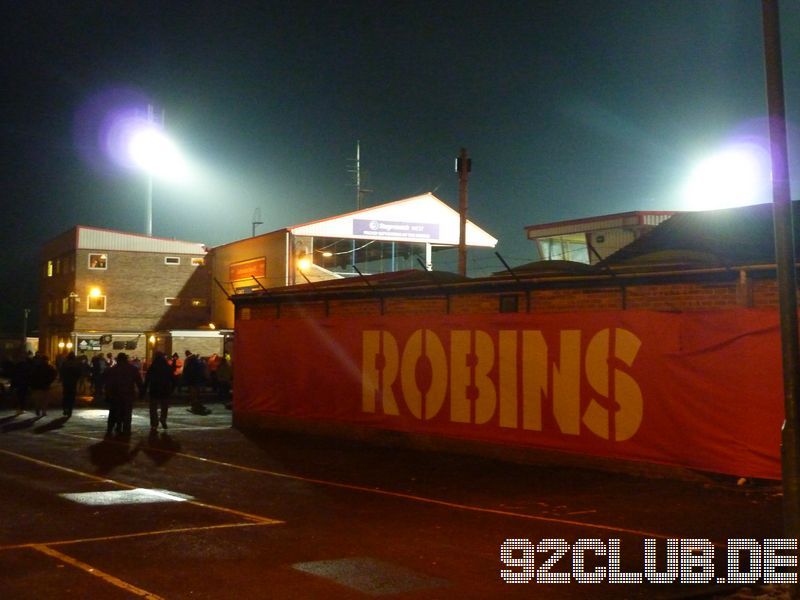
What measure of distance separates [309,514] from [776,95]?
640 cm

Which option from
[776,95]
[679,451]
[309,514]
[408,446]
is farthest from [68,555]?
[408,446]

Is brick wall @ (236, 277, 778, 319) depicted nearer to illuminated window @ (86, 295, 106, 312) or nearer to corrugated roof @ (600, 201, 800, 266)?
corrugated roof @ (600, 201, 800, 266)

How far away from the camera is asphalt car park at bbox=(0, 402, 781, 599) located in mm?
7199

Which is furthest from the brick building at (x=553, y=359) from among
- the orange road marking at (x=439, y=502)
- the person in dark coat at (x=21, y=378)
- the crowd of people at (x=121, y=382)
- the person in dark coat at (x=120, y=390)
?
the person in dark coat at (x=21, y=378)

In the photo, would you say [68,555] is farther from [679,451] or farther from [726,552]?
[679,451]

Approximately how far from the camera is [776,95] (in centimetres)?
730

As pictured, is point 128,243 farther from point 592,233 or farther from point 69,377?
point 69,377

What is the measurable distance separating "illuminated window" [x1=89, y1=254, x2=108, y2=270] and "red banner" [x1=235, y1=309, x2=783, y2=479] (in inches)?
1385

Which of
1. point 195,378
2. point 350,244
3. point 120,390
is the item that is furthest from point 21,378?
point 350,244

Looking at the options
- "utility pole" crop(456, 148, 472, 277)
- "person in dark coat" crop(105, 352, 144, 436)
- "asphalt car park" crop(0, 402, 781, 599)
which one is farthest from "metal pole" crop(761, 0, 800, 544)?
"utility pole" crop(456, 148, 472, 277)

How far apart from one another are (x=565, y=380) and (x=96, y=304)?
42.1 m

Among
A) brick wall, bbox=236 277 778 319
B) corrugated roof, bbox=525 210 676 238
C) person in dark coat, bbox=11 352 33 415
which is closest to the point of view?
brick wall, bbox=236 277 778 319

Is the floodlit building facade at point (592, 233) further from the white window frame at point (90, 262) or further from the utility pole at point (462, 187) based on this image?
the white window frame at point (90, 262)

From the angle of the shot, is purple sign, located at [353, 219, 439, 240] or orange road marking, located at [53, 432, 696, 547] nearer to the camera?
orange road marking, located at [53, 432, 696, 547]
